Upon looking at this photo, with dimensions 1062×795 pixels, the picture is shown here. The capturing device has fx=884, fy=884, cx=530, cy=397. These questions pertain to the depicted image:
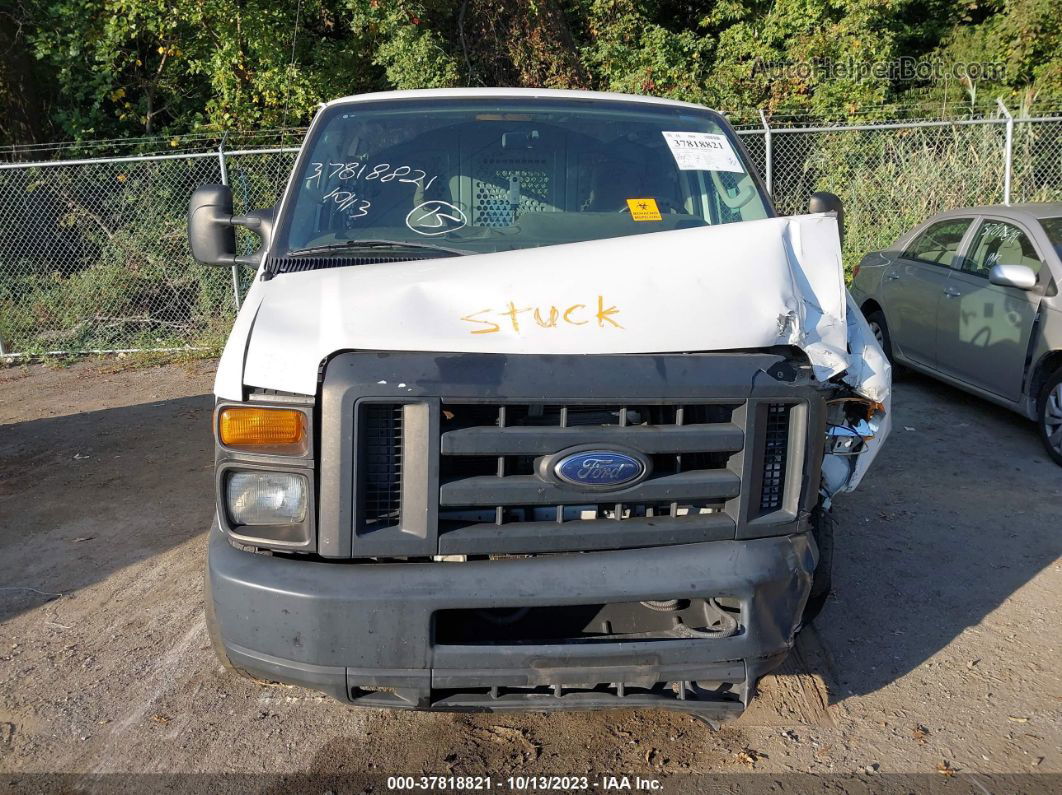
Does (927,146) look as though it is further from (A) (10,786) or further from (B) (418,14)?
(A) (10,786)

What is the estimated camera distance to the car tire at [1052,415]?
582cm

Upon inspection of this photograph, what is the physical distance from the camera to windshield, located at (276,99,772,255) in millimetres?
3605

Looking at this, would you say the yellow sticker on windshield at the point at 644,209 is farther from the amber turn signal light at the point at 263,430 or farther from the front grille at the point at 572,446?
the amber turn signal light at the point at 263,430

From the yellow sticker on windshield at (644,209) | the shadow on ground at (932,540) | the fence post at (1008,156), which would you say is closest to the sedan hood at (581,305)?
the yellow sticker on windshield at (644,209)

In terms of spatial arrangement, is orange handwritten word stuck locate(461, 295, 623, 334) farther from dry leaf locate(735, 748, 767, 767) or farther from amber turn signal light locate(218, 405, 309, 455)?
dry leaf locate(735, 748, 767, 767)

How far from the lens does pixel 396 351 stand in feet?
8.46

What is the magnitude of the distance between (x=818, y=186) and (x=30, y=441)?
379 inches

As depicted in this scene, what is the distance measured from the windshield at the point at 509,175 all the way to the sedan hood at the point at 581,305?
2.34ft

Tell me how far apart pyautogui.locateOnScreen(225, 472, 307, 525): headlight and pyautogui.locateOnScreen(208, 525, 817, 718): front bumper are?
0.12 meters

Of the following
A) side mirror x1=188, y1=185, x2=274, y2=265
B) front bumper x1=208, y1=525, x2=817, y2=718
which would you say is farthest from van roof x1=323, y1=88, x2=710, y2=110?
→ front bumper x1=208, y1=525, x2=817, y2=718

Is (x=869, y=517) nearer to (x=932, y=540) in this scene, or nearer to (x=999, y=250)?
(x=932, y=540)

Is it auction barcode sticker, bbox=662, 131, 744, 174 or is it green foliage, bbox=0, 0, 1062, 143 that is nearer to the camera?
auction barcode sticker, bbox=662, 131, 744, 174

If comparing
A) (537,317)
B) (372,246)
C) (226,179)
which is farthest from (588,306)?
(226,179)

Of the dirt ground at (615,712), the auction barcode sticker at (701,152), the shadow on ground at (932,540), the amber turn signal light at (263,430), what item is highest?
the auction barcode sticker at (701,152)
